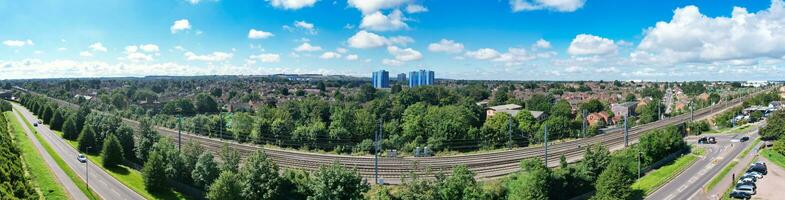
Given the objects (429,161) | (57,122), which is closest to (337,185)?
(429,161)

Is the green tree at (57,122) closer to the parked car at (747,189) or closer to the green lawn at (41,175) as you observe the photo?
the green lawn at (41,175)

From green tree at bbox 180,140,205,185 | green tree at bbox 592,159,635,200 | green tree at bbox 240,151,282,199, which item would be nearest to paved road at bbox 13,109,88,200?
green tree at bbox 180,140,205,185

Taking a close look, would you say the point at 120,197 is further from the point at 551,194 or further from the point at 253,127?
the point at 551,194

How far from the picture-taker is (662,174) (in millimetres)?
32156

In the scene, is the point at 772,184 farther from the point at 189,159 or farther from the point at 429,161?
the point at 189,159

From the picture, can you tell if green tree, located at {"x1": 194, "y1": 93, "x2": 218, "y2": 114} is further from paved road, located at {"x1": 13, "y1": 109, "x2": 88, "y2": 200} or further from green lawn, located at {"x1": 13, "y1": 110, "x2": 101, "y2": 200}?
paved road, located at {"x1": 13, "y1": 109, "x2": 88, "y2": 200}

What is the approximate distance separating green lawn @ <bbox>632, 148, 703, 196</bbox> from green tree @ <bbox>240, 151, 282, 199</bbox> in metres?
21.9

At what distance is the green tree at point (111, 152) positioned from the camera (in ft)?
119

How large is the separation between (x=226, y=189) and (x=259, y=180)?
1864 millimetres

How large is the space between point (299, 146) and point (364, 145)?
23.2 feet

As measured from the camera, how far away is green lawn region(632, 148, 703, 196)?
29359 mm

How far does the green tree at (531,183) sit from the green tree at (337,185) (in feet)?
27.2

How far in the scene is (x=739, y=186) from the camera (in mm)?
26109

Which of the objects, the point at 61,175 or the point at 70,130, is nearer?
the point at 61,175
